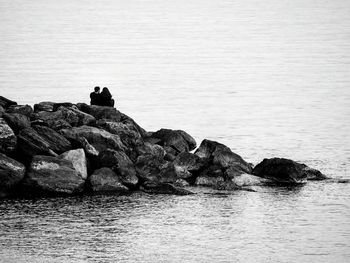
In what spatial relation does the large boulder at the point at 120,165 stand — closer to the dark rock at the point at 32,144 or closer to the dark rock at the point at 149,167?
the dark rock at the point at 149,167

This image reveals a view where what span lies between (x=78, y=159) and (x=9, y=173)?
3428 millimetres

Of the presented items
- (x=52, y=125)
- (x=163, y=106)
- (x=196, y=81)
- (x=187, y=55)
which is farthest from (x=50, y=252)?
(x=187, y=55)

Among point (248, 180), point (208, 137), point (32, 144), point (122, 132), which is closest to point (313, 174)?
point (248, 180)

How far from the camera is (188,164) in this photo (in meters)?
48.7

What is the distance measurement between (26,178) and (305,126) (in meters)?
38.0

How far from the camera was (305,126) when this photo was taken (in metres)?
78.1

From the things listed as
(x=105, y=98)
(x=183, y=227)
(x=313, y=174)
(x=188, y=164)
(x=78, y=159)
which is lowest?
(x=183, y=227)

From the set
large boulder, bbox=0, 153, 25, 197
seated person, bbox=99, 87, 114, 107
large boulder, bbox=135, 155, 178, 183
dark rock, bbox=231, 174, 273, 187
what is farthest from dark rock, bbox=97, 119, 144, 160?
large boulder, bbox=0, 153, 25, 197

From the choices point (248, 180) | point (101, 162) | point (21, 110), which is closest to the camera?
point (101, 162)

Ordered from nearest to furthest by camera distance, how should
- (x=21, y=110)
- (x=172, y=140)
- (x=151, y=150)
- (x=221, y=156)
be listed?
(x=221, y=156) < (x=151, y=150) < (x=21, y=110) < (x=172, y=140)

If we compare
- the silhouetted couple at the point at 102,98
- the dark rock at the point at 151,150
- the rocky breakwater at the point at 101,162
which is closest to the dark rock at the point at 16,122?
the rocky breakwater at the point at 101,162

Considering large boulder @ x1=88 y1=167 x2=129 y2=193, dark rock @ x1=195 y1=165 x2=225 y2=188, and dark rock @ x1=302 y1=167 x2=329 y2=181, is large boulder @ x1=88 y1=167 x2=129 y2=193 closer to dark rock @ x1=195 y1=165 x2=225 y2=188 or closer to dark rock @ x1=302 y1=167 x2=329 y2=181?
dark rock @ x1=195 y1=165 x2=225 y2=188

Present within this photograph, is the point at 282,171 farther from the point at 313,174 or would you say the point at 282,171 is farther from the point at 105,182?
the point at 105,182

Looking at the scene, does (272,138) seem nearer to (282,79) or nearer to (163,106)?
(163,106)
